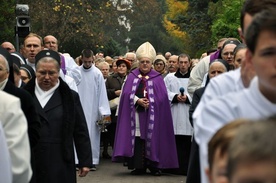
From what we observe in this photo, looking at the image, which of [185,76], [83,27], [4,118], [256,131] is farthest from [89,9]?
[256,131]

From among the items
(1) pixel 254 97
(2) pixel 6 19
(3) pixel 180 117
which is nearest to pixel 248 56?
(1) pixel 254 97

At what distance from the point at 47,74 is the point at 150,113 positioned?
6.14 m

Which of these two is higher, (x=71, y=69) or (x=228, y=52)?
(x=228, y=52)

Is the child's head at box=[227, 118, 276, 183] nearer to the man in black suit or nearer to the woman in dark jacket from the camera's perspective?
the man in black suit

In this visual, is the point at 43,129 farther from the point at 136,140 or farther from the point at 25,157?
the point at 136,140

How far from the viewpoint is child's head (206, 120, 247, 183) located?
270 cm

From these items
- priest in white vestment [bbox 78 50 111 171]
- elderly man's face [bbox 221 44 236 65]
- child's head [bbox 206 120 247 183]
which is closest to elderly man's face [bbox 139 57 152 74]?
priest in white vestment [bbox 78 50 111 171]

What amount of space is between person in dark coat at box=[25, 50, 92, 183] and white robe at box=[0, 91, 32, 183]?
282cm

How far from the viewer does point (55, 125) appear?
907cm

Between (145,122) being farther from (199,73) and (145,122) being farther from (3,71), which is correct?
(3,71)

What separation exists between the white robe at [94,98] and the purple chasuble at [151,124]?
6.30 feet

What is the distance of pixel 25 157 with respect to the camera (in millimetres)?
5965

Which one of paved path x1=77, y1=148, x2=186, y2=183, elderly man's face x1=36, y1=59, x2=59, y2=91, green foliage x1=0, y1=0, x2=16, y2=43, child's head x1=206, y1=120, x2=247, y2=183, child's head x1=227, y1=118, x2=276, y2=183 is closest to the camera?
child's head x1=227, y1=118, x2=276, y2=183

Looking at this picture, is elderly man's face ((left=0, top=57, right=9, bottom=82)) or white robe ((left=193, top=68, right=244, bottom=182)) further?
elderly man's face ((left=0, top=57, right=9, bottom=82))
